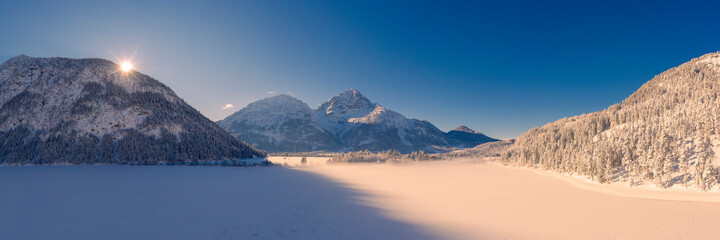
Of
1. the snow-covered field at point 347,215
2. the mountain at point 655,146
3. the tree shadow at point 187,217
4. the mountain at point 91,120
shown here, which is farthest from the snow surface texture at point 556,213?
the mountain at point 91,120

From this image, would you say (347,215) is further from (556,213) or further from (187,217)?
(556,213)

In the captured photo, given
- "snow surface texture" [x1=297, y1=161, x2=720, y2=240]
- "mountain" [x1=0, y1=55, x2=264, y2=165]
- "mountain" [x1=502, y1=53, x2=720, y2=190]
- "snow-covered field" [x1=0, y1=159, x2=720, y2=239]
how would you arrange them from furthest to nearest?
"mountain" [x1=0, y1=55, x2=264, y2=165], "mountain" [x1=502, y1=53, x2=720, y2=190], "snow surface texture" [x1=297, y1=161, x2=720, y2=240], "snow-covered field" [x1=0, y1=159, x2=720, y2=239]

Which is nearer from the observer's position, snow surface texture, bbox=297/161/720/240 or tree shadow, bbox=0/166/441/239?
tree shadow, bbox=0/166/441/239

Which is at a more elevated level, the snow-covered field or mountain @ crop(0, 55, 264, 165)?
mountain @ crop(0, 55, 264, 165)

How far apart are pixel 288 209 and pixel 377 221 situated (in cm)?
938

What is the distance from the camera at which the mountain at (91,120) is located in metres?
76.2

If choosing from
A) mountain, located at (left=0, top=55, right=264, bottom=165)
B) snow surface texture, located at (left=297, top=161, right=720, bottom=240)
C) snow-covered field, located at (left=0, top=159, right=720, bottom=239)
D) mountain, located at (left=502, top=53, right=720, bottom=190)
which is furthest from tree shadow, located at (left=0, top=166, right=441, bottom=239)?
mountain, located at (left=0, top=55, right=264, bottom=165)

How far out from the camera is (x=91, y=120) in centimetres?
8506

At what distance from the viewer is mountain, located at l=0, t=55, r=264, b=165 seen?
76.2 m

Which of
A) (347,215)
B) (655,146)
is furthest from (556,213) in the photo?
(655,146)

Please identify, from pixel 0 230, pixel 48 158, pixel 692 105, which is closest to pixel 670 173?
pixel 692 105

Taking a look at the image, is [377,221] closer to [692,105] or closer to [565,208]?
[565,208]

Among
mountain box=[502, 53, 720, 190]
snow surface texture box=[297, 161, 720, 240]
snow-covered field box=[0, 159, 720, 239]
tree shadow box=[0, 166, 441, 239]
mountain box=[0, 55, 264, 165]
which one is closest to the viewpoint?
tree shadow box=[0, 166, 441, 239]

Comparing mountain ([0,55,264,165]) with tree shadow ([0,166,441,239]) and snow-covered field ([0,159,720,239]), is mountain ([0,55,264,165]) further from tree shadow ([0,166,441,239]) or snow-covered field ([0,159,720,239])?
tree shadow ([0,166,441,239])
